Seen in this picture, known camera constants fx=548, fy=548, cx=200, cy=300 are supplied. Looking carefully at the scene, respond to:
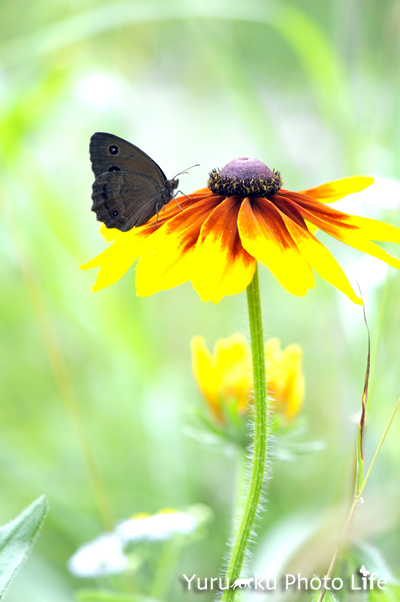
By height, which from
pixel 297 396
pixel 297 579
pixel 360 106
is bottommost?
pixel 297 579

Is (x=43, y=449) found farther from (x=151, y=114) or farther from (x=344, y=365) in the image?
(x=151, y=114)

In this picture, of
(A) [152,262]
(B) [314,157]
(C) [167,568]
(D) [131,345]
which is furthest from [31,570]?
(B) [314,157]

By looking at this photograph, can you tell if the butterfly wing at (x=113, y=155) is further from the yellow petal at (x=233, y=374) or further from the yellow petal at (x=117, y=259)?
the yellow petal at (x=233, y=374)

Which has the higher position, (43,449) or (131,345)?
(131,345)

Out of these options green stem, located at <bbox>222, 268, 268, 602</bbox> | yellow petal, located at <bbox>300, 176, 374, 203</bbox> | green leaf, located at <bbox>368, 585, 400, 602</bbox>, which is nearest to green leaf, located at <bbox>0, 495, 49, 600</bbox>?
green stem, located at <bbox>222, 268, 268, 602</bbox>

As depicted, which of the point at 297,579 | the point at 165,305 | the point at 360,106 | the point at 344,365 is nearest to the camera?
the point at 297,579

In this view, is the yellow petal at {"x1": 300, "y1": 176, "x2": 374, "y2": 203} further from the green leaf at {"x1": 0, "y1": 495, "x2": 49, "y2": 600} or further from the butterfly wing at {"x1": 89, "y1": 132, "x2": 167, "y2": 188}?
the green leaf at {"x1": 0, "y1": 495, "x2": 49, "y2": 600}

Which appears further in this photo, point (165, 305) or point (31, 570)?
point (165, 305)
